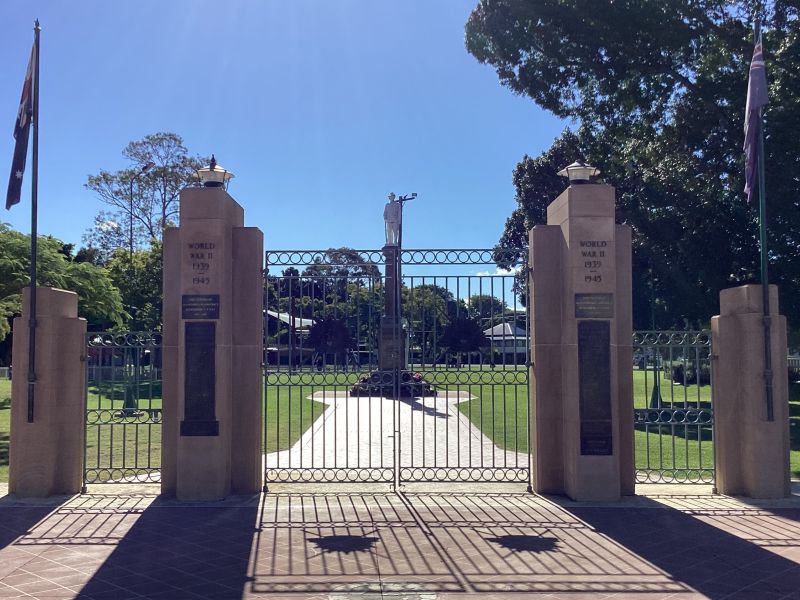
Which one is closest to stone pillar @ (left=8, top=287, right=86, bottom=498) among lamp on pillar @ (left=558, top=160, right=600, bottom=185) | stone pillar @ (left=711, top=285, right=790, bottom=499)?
lamp on pillar @ (left=558, top=160, right=600, bottom=185)

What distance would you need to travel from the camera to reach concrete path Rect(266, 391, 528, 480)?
9.92 meters

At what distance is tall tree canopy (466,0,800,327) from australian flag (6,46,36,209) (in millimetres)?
12098

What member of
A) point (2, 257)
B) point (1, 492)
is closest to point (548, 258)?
point (1, 492)

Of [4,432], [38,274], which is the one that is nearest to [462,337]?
[4,432]

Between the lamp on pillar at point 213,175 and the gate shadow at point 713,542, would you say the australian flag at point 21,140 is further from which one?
the gate shadow at point 713,542

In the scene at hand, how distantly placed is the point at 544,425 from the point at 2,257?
15.9 m

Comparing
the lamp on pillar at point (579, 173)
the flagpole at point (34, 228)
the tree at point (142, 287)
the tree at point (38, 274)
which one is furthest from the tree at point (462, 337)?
the tree at point (142, 287)

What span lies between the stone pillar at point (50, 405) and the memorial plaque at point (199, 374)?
59.4 inches

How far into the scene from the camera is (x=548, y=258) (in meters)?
9.29

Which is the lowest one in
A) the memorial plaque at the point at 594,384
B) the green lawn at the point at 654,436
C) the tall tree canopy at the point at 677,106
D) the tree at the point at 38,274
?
the green lawn at the point at 654,436

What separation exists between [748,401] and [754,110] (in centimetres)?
358

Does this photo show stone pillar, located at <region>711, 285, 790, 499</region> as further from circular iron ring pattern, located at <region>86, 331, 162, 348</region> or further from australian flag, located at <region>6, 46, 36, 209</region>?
australian flag, located at <region>6, 46, 36, 209</region>

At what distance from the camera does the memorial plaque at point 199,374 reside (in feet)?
28.6

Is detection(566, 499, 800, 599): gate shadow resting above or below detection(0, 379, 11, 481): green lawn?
above
